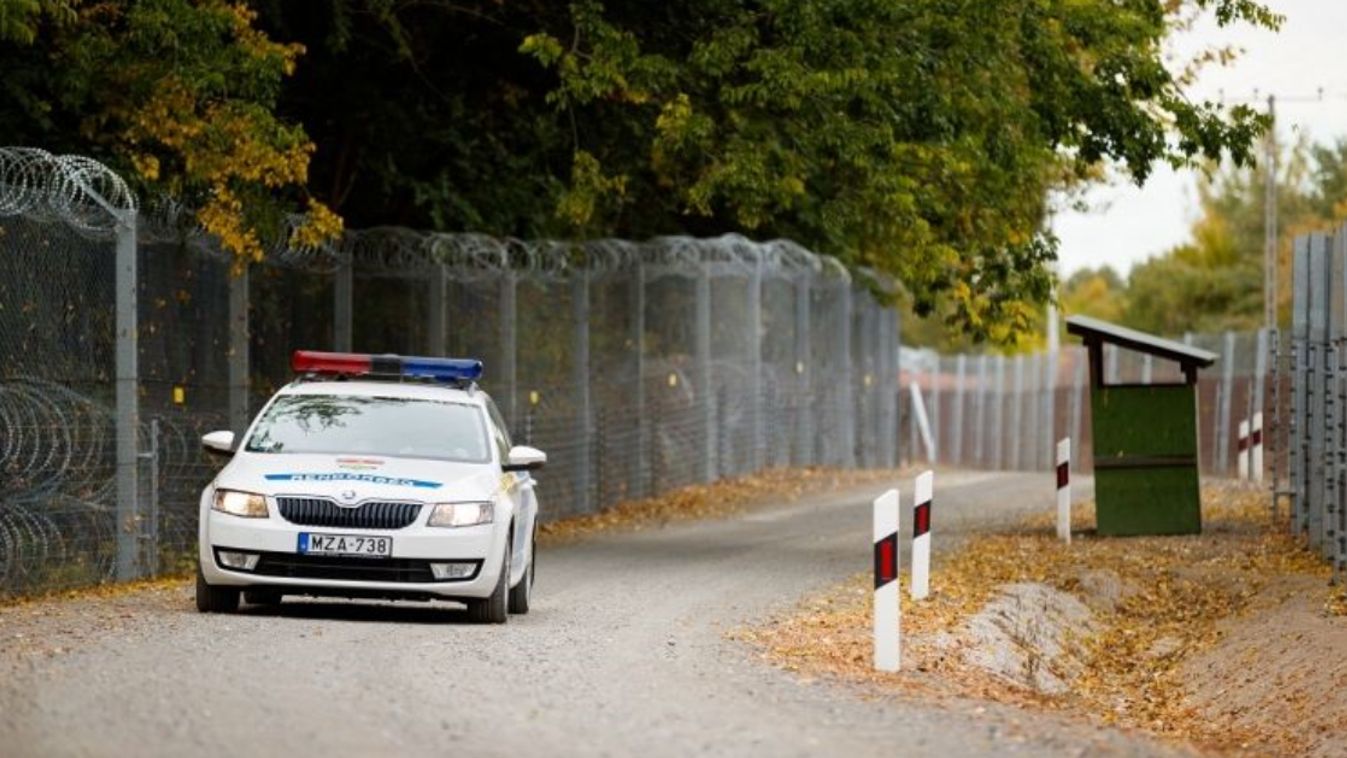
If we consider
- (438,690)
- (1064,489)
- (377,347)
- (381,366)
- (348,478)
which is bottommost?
(438,690)

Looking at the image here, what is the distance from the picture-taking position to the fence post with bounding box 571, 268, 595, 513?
33781 mm

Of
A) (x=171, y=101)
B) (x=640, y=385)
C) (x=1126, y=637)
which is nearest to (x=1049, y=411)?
(x=640, y=385)

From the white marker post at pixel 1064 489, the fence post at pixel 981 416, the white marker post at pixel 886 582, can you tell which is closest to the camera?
the white marker post at pixel 886 582

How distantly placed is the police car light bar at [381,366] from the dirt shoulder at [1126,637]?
269 cm

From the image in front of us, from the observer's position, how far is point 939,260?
91.5 feet

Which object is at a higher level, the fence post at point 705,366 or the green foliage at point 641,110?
the green foliage at point 641,110

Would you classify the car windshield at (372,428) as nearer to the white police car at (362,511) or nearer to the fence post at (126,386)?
the white police car at (362,511)

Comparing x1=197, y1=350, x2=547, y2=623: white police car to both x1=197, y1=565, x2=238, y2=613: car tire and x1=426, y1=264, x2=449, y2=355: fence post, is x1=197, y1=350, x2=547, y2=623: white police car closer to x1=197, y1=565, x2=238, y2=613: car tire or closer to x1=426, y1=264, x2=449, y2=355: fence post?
x1=197, y1=565, x2=238, y2=613: car tire

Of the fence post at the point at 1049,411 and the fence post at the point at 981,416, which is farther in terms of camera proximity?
the fence post at the point at 981,416

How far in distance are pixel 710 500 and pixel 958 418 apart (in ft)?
92.5

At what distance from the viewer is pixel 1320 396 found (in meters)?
26.0

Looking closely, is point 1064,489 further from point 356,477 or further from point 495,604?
point 356,477

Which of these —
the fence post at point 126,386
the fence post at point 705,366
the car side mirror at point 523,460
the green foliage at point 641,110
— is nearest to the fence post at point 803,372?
the fence post at point 705,366

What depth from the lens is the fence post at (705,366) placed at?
39688 millimetres
